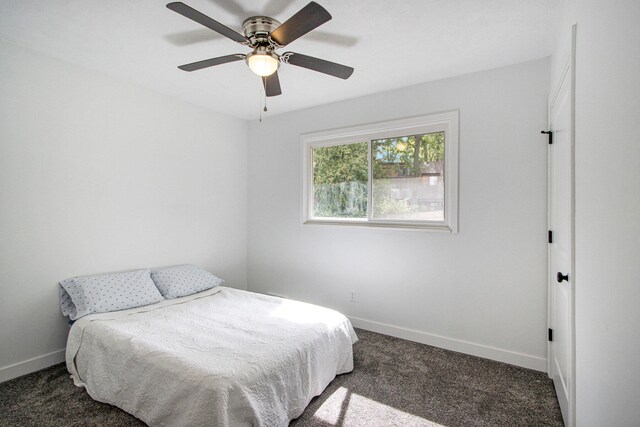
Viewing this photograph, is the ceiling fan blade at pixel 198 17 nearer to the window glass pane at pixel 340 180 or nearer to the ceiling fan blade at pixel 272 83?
the ceiling fan blade at pixel 272 83

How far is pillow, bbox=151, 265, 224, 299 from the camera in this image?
2939 millimetres

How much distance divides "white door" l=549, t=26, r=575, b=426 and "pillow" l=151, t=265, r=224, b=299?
113 inches

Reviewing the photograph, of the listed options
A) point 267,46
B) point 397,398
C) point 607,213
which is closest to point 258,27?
point 267,46

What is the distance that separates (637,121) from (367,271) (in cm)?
265

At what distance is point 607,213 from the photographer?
1012mm

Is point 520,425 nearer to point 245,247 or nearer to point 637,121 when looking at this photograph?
point 637,121

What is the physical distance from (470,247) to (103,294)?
3.07 meters

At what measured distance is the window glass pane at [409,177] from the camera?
9.71 ft

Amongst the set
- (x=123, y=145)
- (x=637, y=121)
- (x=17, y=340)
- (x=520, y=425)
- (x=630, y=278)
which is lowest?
(x=520, y=425)

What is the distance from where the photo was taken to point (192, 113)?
11.6ft

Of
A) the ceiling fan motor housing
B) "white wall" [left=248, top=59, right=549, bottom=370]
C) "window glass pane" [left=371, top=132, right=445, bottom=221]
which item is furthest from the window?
the ceiling fan motor housing

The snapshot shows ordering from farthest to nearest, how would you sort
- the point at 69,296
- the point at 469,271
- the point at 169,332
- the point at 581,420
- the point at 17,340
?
the point at 469,271
the point at 69,296
the point at 17,340
the point at 169,332
the point at 581,420

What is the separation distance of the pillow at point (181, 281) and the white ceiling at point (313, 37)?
1812 millimetres

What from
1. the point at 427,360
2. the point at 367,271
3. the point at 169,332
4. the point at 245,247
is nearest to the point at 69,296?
the point at 169,332
